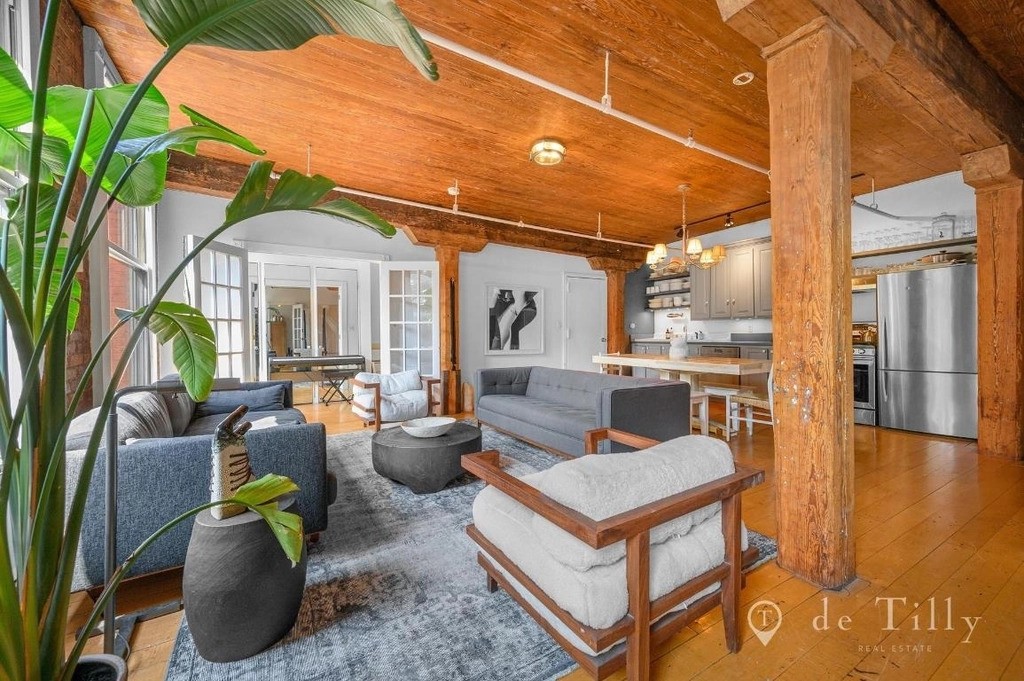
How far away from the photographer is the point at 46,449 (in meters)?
0.75

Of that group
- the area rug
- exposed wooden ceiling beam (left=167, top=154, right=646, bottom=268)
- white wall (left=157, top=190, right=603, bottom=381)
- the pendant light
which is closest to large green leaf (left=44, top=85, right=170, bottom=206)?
the area rug

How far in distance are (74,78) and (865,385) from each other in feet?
22.1

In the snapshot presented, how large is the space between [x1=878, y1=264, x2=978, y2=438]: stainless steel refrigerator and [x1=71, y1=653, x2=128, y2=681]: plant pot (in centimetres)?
571

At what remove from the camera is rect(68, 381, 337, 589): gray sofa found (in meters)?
1.59

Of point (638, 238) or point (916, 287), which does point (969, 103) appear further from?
point (638, 238)

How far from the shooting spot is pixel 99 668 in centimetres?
91

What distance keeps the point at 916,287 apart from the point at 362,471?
5475mm

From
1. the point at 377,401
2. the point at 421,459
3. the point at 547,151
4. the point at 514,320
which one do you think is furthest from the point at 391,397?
the point at 547,151

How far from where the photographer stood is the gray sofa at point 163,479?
1.59 meters

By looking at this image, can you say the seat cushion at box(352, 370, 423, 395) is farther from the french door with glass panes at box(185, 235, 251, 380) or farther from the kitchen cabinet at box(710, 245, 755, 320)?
the kitchen cabinet at box(710, 245, 755, 320)

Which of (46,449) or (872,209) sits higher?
(872,209)

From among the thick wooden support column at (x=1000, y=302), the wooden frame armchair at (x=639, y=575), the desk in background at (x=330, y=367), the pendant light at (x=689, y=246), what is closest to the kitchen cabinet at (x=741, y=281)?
the pendant light at (x=689, y=246)

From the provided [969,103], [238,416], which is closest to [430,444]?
[238,416]

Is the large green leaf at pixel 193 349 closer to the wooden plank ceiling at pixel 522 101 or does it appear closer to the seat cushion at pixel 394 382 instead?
the wooden plank ceiling at pixel 522 101
